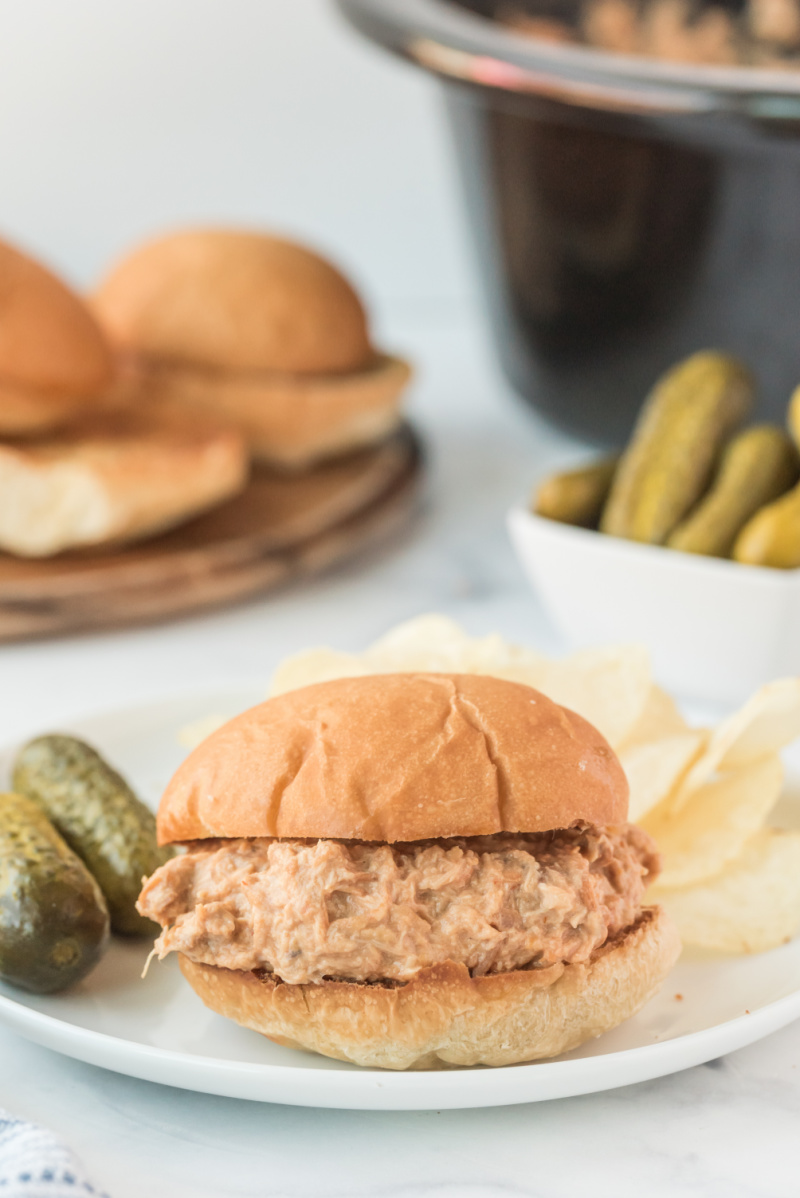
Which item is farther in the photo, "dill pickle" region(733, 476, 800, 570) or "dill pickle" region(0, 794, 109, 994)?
"dill pickle" region(733, 476, 800, 570)

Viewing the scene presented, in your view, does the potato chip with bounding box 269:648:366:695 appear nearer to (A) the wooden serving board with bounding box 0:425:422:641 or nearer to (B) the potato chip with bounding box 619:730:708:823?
(B) the potato chip with bounding box 619:730:708:823

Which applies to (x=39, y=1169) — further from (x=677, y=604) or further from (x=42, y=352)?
(x=42, y=352)

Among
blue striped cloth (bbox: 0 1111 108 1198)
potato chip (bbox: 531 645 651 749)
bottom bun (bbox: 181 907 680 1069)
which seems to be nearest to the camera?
blue striped cloth (bbox: 0 1111 108 1198)

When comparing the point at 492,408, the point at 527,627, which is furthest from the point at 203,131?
the point at 527,627

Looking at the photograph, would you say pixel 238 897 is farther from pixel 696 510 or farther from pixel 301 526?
pixel 301 526

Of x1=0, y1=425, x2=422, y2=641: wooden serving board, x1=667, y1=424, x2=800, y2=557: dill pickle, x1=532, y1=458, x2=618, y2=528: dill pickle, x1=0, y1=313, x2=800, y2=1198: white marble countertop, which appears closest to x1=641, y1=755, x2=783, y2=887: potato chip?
x1=0, y1=313, x2=800, y2=1198: white marble countertop

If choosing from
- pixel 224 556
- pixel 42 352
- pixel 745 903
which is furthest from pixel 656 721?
pixel 42 352

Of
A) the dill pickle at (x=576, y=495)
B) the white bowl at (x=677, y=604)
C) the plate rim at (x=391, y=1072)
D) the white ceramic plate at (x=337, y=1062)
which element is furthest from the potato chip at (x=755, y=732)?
the dill pickle at (x=576, y=495)
